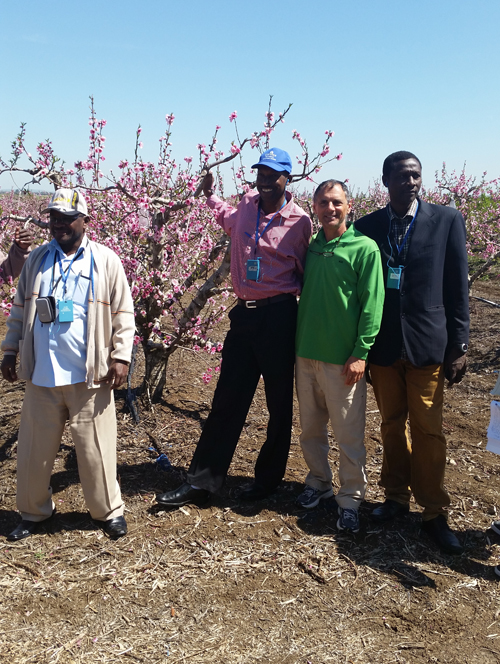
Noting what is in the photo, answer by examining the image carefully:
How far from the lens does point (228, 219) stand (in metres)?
3.59

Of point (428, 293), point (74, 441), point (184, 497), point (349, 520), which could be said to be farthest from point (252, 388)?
point (428, 293)

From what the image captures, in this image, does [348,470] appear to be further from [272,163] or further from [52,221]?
[52,221]

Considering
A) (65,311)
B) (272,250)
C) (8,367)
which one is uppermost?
(272,250)

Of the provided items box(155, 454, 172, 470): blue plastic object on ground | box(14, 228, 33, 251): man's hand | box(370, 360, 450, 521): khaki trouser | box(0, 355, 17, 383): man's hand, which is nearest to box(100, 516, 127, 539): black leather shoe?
box(155, 454, 172, 470): blue plastic object on ground

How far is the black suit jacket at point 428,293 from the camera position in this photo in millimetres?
3158

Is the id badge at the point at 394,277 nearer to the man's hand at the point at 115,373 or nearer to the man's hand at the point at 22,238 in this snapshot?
the man's hand at the point at 115,373

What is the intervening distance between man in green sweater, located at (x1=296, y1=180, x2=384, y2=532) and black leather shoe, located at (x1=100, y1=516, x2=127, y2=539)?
130 centimetres

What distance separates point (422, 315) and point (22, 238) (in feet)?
8.34

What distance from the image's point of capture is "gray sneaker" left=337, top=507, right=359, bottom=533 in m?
3.39

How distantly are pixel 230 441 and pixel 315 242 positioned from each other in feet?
4.63

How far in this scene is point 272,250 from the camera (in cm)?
332

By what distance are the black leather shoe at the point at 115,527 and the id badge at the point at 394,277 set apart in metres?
2.16

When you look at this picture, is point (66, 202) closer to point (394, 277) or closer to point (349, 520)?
point (394, 277)

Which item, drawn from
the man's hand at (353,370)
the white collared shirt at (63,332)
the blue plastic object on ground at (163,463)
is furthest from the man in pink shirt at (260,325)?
the white collared shirt at (63,332)
